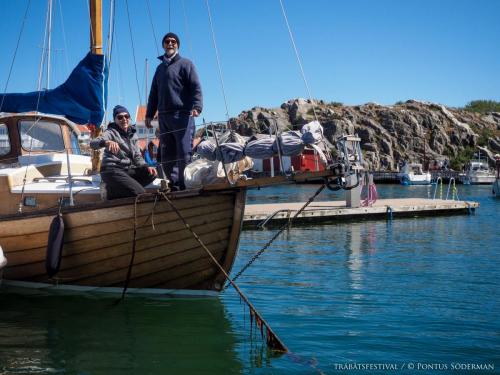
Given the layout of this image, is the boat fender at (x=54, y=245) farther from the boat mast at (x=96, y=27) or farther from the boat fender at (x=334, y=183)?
the boat fender at (x=334, y=183)

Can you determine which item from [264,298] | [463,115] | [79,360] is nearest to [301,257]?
[264,298]

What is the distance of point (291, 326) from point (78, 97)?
5.98 metres

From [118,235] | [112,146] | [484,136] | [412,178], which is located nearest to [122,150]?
[112,146]

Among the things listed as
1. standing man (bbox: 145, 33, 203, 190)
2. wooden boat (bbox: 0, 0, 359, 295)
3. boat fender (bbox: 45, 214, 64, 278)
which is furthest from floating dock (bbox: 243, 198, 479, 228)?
boat fender (bbox: 45, 214, 64, 278)

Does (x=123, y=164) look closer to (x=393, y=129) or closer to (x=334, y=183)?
(x=334, y=183)

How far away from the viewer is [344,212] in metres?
22.7

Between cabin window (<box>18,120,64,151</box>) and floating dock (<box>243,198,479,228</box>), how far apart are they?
A: 9748 mm

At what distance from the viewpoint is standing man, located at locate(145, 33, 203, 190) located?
322 inches

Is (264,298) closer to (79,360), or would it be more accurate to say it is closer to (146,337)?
(146,337)

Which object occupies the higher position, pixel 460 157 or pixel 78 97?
pixel 460 157

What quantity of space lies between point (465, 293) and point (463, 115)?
110 m

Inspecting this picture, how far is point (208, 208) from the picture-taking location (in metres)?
8.05

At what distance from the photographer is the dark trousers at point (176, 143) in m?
8.32

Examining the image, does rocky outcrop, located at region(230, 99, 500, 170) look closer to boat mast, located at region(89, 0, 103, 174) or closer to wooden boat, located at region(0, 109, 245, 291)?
boat mast, located at region(89, 0, 103, 174)
